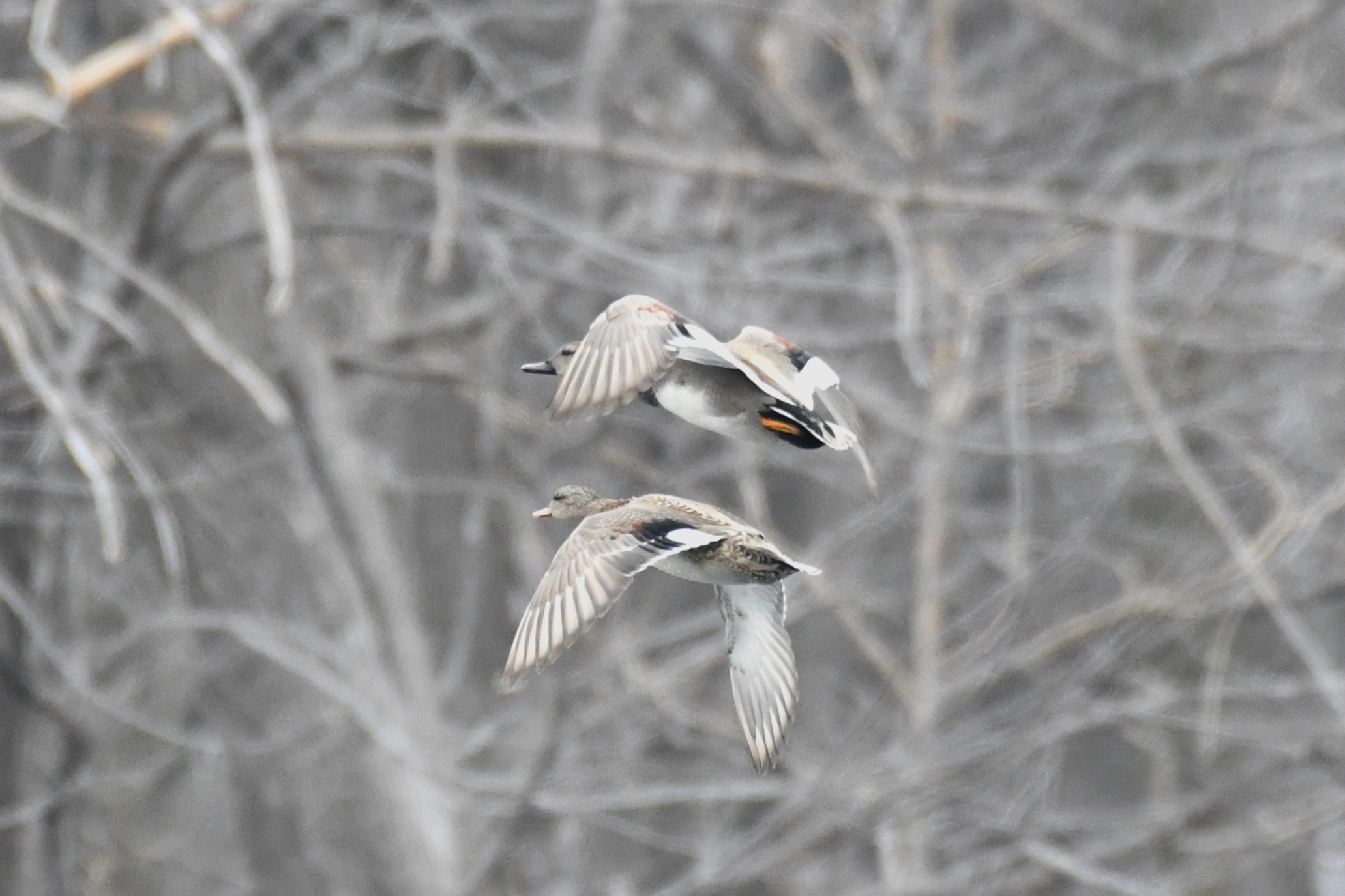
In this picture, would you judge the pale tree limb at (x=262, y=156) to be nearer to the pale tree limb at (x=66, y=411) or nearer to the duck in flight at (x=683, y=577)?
the pale tree limb at (x=66, y=411)

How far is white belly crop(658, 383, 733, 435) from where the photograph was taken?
2637 mm

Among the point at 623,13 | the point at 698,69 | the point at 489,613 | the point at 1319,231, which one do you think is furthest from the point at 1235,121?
the point at 489,613

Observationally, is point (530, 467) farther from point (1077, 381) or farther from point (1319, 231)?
point (1319, 231)

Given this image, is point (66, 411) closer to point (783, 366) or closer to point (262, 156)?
point (262, 156)

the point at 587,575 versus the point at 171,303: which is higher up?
the point at 171,303

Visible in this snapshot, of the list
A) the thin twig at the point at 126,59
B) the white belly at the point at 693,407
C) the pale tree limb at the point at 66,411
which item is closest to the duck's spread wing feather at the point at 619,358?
the white belly at the point at 693,407

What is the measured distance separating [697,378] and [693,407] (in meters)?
0.11

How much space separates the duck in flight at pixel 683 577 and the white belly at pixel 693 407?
0.39 feet

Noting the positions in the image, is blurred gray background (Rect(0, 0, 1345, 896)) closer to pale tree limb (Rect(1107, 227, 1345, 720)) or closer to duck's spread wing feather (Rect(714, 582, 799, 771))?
pale tree limb (Rect(1107, 227, 1345, 720))

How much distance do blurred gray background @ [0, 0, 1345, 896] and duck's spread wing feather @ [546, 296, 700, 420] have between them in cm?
204

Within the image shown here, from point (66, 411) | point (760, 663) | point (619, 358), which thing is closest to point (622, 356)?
point (619, 358)

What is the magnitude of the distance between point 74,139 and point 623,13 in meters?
2.36

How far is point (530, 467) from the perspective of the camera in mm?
6945

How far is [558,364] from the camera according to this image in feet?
9.88
